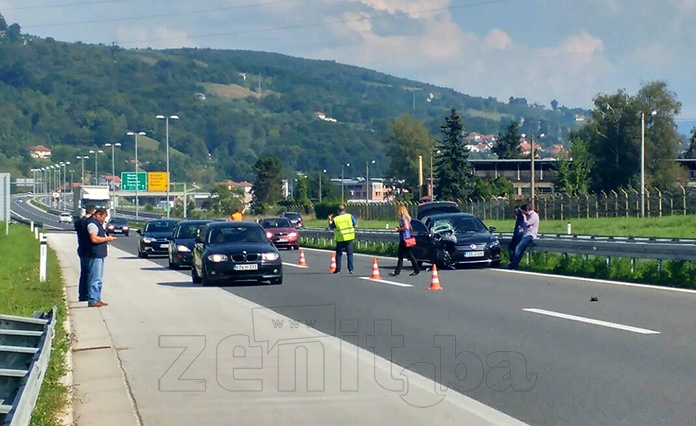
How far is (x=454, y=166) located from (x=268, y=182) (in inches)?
1609

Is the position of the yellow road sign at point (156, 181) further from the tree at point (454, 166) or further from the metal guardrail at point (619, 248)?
the metal guardrail at point (619, 248)

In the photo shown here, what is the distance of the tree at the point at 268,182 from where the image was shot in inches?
5418

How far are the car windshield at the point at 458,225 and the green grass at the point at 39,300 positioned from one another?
9707mm

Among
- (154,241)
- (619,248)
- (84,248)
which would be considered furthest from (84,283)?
(154,241)

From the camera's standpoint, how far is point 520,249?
2858 centimetres

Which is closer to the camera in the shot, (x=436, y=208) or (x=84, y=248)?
(x=84, y=248)

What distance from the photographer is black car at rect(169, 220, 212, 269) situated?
32062 mm

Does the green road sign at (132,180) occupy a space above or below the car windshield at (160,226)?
above

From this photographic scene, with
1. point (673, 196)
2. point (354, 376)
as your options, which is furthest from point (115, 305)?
point (673, 196)

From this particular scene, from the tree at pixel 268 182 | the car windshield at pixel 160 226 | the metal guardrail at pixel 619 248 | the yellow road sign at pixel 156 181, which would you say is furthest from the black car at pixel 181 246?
the tree at pixel 268 182

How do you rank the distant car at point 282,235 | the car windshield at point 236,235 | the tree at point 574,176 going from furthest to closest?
the tree at point 574,176 → the distant car at point 282,235 → the car windshield at point 236,235

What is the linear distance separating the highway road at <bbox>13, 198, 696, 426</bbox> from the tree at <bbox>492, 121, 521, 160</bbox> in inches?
5582

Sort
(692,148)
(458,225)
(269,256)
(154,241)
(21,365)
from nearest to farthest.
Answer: (21,365) < (269,256) < (458,225) < (154,241) < (692,148)

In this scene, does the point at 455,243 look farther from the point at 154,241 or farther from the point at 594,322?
the point at 154,241
